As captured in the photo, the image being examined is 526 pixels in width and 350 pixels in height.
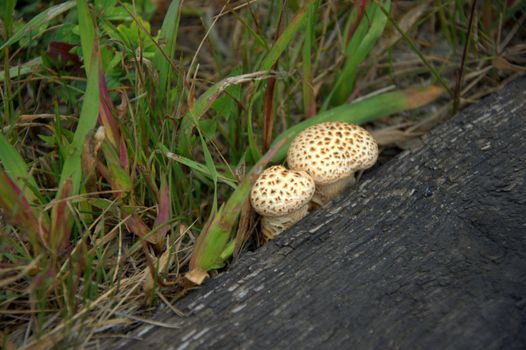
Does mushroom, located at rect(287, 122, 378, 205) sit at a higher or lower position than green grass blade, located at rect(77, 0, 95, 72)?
lower

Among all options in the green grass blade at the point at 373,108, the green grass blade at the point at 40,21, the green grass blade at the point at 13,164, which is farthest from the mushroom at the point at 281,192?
the green grass blade at the point at 40,21

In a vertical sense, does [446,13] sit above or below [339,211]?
above

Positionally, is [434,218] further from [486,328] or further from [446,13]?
[446,13]

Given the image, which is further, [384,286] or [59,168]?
[59,168]

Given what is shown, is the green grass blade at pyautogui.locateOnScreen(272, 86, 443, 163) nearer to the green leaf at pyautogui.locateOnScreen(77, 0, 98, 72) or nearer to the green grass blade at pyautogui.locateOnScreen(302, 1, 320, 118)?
the green grass blade at pyautogui.locateOnScreen(302, 1, 320, 118)

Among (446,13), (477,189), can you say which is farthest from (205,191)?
(446,13)

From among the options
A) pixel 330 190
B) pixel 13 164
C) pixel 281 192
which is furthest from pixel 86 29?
pixel 330 190

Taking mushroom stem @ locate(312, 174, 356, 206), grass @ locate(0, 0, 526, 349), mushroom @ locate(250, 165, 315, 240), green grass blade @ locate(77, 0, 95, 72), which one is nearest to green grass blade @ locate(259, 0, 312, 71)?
A: grass @ locate(0, 0, 526, 349)

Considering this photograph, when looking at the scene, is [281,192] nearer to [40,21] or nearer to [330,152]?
[330,152]
